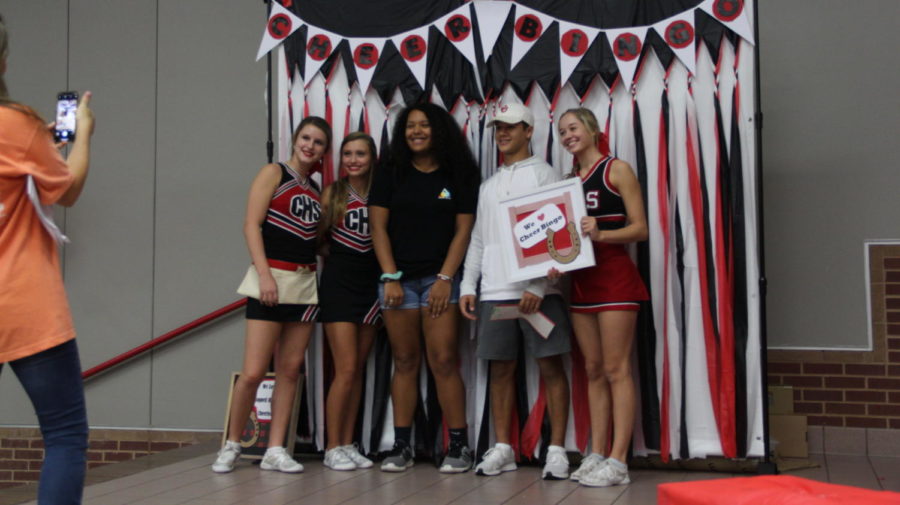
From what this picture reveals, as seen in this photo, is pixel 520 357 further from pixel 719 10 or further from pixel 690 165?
pixel 719 10

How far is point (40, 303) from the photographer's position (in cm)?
226

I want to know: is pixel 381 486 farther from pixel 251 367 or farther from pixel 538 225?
pixel 538 225

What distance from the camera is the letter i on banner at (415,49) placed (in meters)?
4.56

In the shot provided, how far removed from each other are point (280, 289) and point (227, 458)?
2.70 ft

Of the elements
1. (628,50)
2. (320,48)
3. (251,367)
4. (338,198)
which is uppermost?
(320,48)

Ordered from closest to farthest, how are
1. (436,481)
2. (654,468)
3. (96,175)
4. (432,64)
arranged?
(436,481) → (654,468) → (432,64) → (96,175)

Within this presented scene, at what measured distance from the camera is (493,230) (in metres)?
4.18

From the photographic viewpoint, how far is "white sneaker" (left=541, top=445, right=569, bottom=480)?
13.1 feet

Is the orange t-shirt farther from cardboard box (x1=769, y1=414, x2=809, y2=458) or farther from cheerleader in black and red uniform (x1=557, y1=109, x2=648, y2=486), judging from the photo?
cardboard box (x1=769, y1=414, x2=809, y2=458)

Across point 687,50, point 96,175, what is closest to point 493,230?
point 687,50

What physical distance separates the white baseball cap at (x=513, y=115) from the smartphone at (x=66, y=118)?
6.50 feet

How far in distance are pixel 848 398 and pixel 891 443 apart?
0.95 feet

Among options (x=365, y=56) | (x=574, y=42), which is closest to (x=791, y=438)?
(x=574, y=42)

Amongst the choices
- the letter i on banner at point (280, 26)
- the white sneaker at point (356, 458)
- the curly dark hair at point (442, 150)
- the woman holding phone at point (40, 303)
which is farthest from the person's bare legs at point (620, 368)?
the woman holding phone at point (40, 303)
